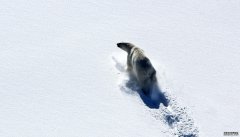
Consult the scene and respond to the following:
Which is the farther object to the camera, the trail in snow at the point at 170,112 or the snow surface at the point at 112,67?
the snow surface at the point at 112,67

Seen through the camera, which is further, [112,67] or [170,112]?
[112,67]

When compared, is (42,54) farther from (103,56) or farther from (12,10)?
(12,10)

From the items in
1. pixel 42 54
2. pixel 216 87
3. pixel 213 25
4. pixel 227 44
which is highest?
pixel 213 25

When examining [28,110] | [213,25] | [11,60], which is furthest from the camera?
[213,25]

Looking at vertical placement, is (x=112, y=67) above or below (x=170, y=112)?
above

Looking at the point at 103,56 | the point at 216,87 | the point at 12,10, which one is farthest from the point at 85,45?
the point at 216,87
